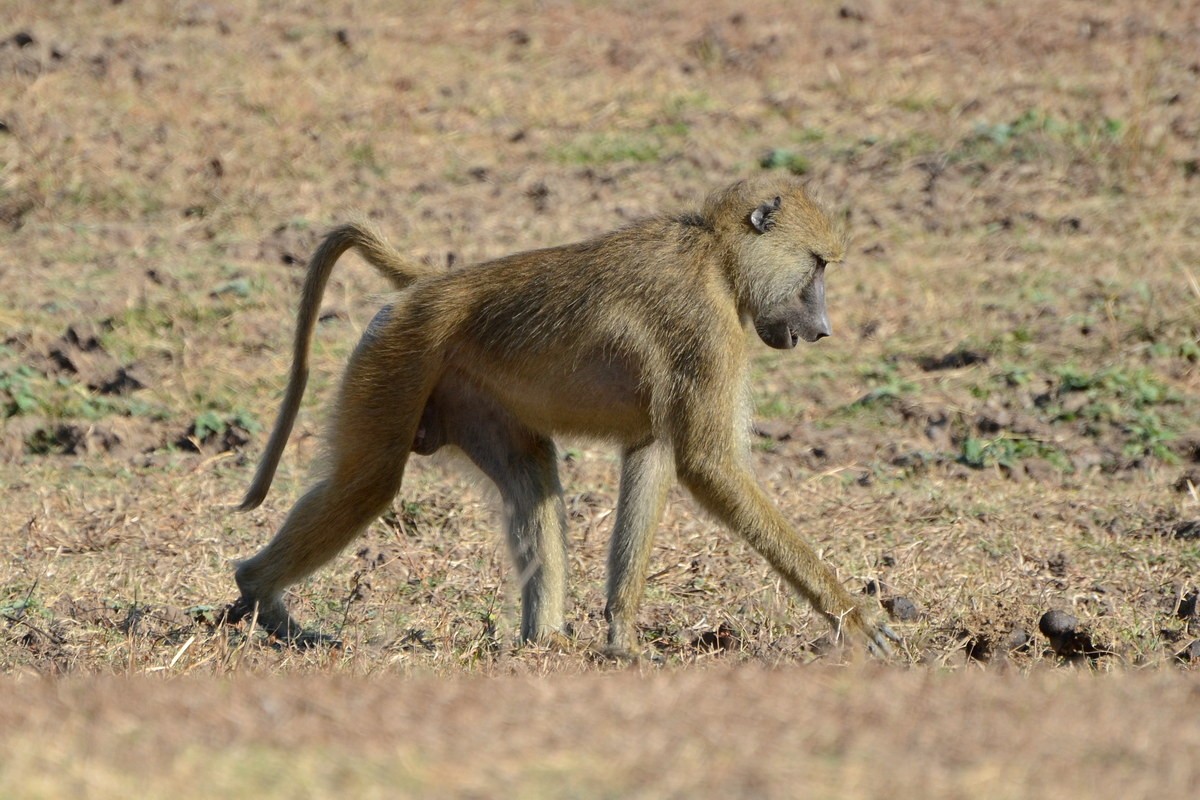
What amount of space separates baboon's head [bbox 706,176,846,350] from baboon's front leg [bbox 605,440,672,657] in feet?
2.26

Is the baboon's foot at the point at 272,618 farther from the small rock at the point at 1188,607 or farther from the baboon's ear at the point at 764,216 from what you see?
the small rock at the point at 1188,607

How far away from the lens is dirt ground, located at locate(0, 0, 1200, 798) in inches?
120

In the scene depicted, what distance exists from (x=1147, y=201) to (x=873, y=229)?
1918mm

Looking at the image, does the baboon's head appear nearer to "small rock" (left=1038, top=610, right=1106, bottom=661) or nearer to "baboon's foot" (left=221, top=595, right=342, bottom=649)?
"small rock" (left=1038, top=610, right=1106, bottom=661)

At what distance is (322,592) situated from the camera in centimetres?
652

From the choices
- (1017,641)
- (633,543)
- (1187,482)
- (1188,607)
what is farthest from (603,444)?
(1187,482)

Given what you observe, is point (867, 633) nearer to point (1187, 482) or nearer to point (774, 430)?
point (1187, 482)

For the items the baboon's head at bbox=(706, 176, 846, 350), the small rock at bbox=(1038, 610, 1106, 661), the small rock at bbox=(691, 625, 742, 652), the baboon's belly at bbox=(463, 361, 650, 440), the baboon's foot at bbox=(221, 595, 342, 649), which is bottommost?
the baboon's foot at bbox=(221, 595, 342, 649)

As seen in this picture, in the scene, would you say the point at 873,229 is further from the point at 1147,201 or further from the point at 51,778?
the point at 51,778

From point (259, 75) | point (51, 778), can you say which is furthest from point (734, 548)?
point (259, 75)

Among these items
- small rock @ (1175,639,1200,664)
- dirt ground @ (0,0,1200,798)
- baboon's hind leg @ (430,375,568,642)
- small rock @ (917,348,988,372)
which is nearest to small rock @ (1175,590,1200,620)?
dirt ground @ (0,0,1200,798)

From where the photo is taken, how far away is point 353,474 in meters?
5.75

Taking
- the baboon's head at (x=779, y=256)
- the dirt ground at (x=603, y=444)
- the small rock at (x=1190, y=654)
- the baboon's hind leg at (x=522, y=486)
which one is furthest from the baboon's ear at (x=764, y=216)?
the small rock at (x=1190, y=654)

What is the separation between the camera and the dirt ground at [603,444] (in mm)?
3037
